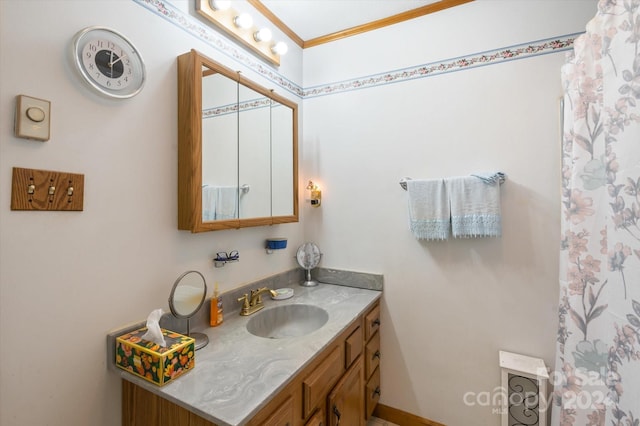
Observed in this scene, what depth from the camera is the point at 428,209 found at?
155 cm

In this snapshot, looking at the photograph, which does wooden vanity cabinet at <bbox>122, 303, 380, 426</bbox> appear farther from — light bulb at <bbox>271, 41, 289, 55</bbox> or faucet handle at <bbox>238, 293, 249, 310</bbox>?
light bulb at <bbox>271, 41, 289, 55</bbox>

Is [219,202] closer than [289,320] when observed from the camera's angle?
Yes

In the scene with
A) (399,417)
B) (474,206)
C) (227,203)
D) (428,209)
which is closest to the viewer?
(227,203)

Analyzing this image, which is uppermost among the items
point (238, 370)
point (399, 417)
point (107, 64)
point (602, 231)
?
point (107, 64)

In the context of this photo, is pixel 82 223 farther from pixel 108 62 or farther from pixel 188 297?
pixel 108 62

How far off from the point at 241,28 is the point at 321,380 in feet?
5.58

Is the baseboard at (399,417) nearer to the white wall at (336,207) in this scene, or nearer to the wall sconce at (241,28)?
the white wall at (336,207)

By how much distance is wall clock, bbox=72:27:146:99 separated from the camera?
88 centimetres

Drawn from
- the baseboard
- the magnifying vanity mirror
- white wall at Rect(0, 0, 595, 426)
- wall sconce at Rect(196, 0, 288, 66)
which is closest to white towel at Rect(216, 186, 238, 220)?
white wall at Rect(0, 0, 595, 426)

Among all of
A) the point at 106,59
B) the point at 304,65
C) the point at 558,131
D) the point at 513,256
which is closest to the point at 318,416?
the point at 513,256

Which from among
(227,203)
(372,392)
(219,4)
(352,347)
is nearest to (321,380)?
(352,347)

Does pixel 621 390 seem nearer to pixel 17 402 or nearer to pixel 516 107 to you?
pixel 516 107

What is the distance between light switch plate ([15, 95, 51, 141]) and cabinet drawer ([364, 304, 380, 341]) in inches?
59.4

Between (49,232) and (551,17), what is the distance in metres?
2.25
